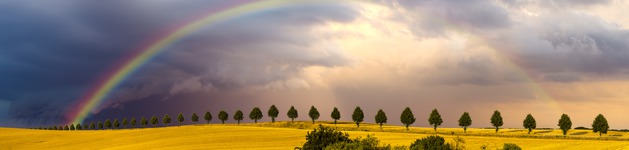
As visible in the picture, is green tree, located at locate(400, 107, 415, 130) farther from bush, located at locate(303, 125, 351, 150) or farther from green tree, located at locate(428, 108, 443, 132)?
bush, located at locate(303, 125, 351, 150)

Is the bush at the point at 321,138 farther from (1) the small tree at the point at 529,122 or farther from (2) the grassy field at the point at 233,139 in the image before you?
(1) the small tree at the point at 529,122

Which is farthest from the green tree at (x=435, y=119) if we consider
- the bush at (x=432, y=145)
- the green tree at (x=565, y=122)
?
the bush at (x=432, y=145)

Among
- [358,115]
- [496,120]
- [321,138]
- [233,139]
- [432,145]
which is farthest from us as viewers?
[358,115]

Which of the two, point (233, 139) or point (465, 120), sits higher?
point (465, 120)

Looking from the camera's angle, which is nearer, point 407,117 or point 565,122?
point 565,122

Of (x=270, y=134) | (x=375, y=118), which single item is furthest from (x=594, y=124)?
(x=270, y=134)

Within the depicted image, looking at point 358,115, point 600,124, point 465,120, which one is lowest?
point 600,124

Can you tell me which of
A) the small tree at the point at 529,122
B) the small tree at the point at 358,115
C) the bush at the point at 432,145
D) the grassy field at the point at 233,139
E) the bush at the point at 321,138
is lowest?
the grassy field at the point at 233,139

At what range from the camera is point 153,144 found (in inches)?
4094

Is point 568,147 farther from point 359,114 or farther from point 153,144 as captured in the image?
point 359,114

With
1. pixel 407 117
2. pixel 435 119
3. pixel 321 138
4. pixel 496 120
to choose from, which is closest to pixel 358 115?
pixel 407 117

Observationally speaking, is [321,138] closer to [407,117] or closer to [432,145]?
[432,145]

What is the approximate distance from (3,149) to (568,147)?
10852cm

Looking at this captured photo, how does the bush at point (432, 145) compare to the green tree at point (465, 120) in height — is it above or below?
below
